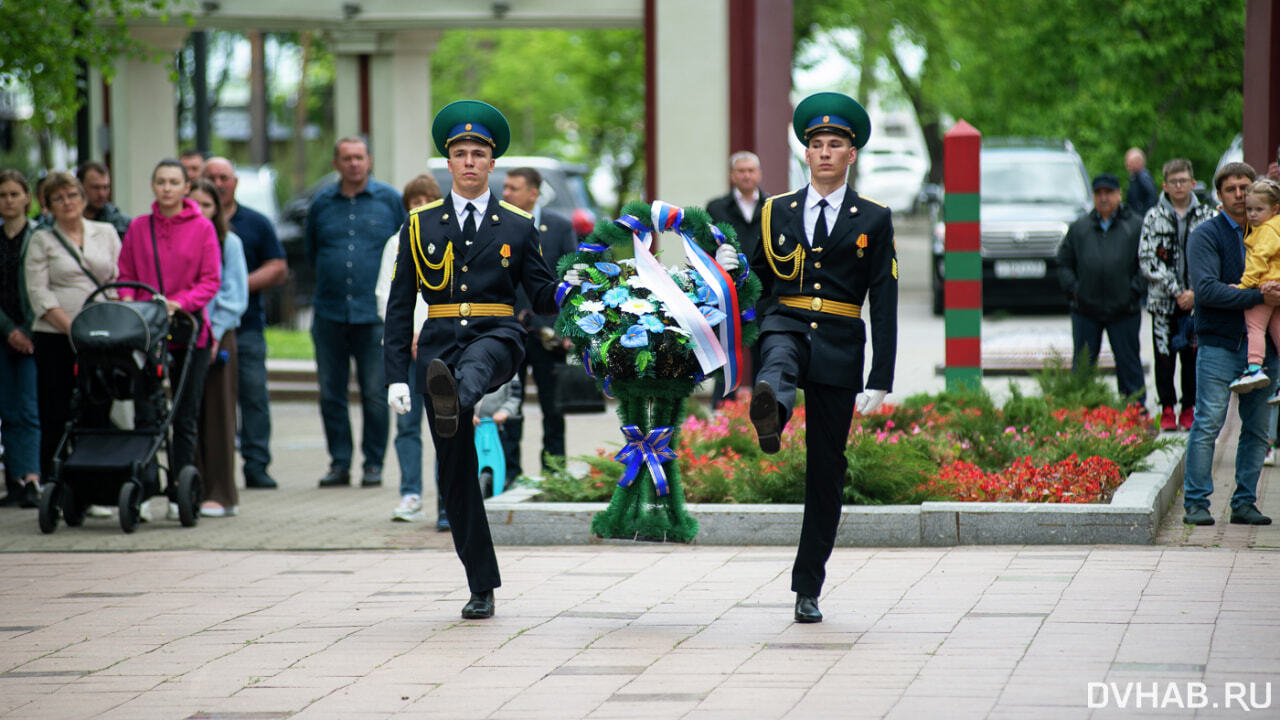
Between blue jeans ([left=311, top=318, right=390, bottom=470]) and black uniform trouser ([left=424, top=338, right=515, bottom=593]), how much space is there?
4574mm

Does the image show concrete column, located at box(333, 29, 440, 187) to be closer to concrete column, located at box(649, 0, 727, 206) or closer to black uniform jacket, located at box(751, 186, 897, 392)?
concrete column, located at box(649, 0, 727, 206)

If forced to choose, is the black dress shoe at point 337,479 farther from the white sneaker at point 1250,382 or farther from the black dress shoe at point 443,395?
the white sneaker at point 1250,382

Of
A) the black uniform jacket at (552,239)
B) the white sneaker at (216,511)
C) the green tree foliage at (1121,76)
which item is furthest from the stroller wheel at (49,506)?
the green tree foliage at (1121,76)

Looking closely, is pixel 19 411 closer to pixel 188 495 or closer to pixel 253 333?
pixel 253 333

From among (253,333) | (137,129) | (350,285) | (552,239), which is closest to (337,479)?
(253,333)

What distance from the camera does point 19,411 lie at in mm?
11242

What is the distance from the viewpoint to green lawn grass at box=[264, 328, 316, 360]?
19.3 meters

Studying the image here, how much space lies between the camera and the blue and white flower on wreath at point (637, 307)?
22.4 ft

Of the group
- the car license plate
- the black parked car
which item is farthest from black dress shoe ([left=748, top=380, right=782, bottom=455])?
the car license plate

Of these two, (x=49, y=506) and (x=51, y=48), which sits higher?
(x=51, y=48)

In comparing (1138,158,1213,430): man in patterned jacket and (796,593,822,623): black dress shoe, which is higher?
(1138,158,1213,430): man in patterned jacket

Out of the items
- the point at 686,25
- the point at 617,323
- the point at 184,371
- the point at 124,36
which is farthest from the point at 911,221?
the point at 617,323

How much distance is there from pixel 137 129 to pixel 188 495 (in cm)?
935

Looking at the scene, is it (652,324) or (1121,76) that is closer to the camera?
(652,324)
